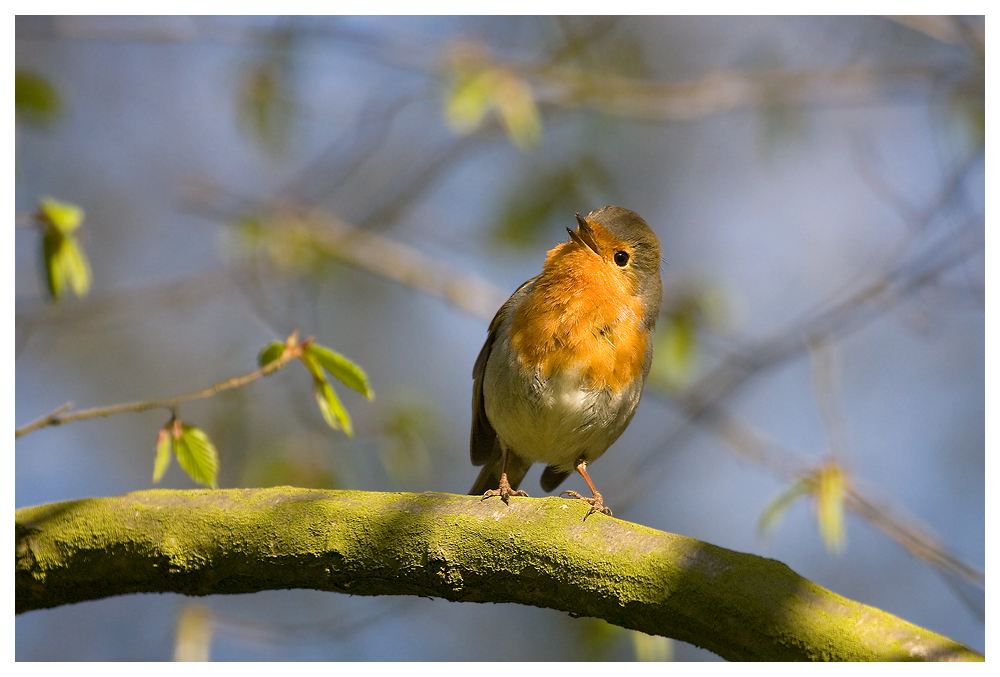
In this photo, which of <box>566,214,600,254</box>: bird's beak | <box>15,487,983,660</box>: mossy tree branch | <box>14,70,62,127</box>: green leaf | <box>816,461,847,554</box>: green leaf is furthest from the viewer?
<box>566,214,600,254</box>: bird's beak

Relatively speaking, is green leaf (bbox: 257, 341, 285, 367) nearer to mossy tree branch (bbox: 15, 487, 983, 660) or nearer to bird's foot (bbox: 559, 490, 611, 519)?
mossy tree branch (bbox: 15, 487, 983, 660)

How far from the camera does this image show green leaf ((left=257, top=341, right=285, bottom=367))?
2.38 m

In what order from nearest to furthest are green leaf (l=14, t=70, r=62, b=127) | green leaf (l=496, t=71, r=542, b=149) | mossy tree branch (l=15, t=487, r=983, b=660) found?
mossy tree branch (l=15, t=487, r=983, b=660) < green leaf (l=14, t=70, r=62, b=127) < green leaf (l=496, t=71, r=542, b=149)

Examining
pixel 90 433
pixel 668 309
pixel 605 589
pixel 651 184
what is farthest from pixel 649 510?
pixel 605 589

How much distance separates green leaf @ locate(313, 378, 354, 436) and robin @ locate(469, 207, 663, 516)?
3.04 ft

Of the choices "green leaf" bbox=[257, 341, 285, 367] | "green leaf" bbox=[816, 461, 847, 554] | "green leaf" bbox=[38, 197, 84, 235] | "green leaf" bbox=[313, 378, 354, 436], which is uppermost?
"green leaf" bbox=[816, 461, 847, 554]

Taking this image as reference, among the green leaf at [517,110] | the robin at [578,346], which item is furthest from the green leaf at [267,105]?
the robin at [578,346]

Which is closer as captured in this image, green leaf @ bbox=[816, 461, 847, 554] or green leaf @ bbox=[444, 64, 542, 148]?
green leaf @ bbox=[816, 461, 847, 554]

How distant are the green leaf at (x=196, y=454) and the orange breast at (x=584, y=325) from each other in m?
1.33

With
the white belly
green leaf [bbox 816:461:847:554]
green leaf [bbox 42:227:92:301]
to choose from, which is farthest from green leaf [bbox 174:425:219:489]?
green leaf [bbox 816:461:847:554]

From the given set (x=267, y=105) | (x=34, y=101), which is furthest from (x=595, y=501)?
(x=267, y=105)

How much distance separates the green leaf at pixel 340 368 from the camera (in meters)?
2.35

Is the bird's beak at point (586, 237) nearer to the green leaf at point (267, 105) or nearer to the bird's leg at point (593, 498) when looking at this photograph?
the bird's leg at point (593, 498)

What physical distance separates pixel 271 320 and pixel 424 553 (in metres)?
3.72
